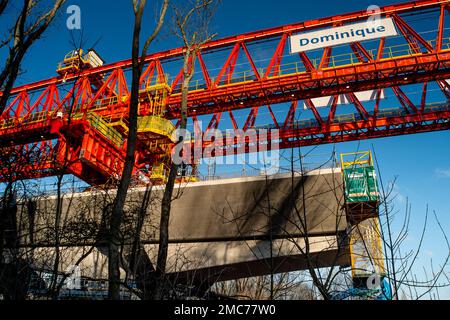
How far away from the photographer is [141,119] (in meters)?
18.9

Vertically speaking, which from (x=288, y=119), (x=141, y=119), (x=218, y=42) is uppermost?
(x=218, y=42)

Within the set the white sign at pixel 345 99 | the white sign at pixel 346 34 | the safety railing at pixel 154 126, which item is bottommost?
the safety railing at pixel 154 126

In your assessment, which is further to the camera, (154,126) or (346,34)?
(154,126)

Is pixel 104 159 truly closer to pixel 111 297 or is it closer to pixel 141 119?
pixel 141 119

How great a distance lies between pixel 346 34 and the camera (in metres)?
18.2

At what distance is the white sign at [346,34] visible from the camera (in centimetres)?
1775

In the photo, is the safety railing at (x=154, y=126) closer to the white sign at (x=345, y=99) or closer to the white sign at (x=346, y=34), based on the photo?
the white sign at (x=346, y=34)

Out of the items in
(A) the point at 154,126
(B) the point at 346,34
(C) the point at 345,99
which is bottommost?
(A) the point at 154,126

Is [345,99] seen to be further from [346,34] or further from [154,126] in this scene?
[154,126]

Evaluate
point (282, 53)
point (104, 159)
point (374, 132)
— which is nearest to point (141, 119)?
point (104, 159)

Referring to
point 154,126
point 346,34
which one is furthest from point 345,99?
point 154,126

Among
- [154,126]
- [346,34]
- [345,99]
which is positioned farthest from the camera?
[345,99]
